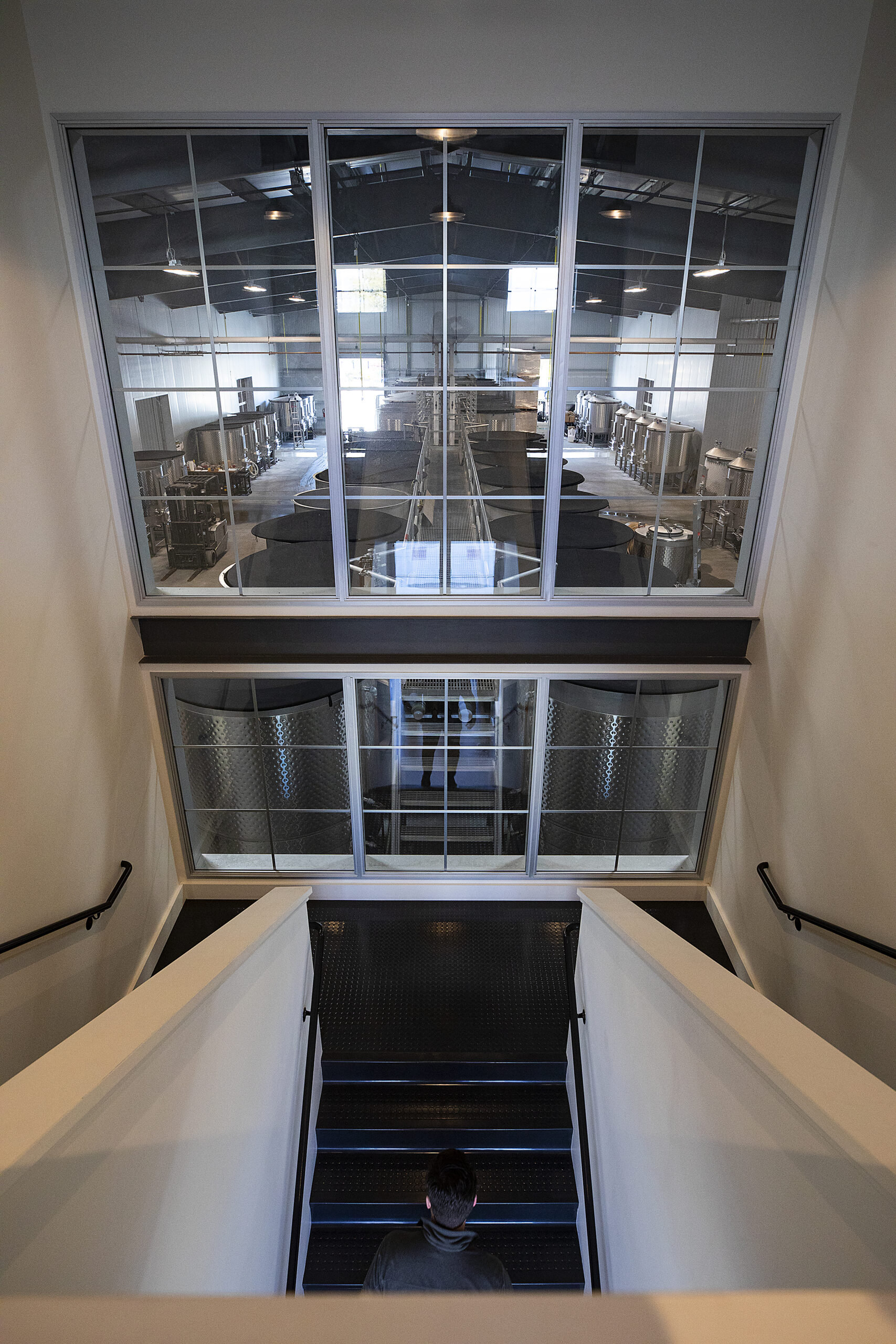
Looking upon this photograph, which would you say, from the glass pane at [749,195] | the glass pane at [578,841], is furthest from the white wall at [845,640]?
the glass pane at [578,841]

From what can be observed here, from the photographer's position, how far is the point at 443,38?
145 inches

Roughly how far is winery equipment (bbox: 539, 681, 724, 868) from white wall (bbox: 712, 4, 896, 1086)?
78cm

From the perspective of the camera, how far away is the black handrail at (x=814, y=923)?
3.37m

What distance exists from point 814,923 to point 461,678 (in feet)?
8.76

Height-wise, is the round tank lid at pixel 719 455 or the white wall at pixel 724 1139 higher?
the round tank lid at pixel 719 455

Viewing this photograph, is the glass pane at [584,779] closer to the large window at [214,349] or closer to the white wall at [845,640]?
the white wall at [845,640]

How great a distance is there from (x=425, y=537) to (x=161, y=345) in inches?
77.6

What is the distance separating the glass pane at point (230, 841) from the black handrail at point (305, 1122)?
1215 millimetres

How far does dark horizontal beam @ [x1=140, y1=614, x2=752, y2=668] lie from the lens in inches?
196

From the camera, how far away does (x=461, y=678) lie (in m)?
5.16

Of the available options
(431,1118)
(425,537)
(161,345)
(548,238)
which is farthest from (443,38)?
(431,1118)

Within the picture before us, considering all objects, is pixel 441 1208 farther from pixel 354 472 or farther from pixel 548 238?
pixel 548 238

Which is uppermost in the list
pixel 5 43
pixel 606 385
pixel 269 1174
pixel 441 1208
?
pixel 5 43

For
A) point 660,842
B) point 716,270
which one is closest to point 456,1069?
point 660,842
